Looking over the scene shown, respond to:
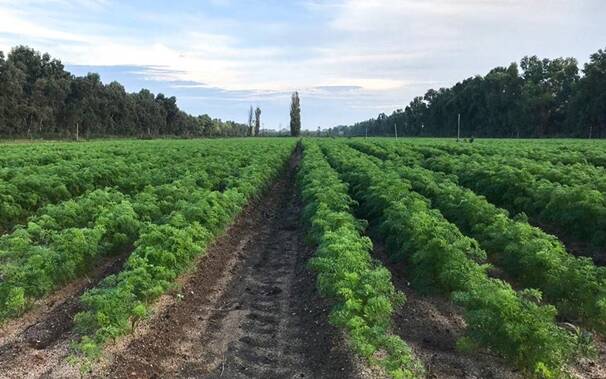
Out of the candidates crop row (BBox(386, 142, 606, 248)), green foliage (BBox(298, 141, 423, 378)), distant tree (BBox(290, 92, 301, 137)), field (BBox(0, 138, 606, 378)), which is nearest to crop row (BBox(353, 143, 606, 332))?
field (BBox(0, 138, 606, 378))

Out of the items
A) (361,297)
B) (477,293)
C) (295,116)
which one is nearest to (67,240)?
(361,297)

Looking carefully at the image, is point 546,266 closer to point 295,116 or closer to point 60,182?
point 60,182

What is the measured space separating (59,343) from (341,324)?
12.9 feet

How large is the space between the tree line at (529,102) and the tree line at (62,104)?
5035cm

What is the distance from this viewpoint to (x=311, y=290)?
10.7 m

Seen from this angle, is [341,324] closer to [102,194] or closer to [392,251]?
[392,251]

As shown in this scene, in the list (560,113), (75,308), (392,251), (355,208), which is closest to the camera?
(75,308)

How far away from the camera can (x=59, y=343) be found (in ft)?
26.0

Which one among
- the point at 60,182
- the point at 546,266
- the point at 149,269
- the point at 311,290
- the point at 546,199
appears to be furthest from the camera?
the point at 60,182

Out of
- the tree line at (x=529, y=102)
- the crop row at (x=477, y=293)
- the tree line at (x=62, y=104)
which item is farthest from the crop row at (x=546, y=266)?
the tree line at (x=62, y=104)

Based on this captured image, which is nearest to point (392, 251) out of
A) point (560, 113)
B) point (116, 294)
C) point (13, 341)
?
point (116, 294)

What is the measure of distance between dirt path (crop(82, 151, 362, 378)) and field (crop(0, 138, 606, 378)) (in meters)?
0.03

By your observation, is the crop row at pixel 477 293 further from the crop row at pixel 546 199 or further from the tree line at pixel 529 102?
the tree line at pixel 529 102

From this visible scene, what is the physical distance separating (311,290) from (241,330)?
2.09 metres
